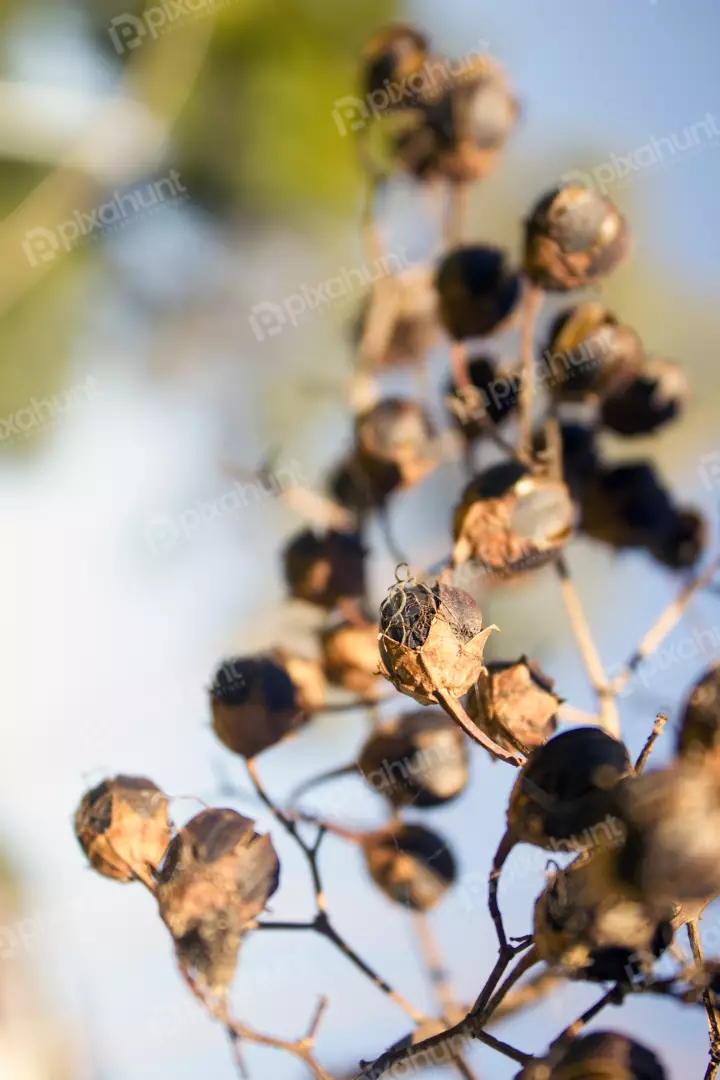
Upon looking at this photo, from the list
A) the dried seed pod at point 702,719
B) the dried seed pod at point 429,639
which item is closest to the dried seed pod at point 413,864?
the dried seed pod at point 429,639

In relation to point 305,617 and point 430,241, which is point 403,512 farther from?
point 430,241

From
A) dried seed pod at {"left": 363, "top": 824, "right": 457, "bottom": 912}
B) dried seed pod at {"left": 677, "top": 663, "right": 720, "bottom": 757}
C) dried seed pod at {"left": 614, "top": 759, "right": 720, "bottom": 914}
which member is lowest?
dried seed pod at {"left": 363, "top": 824, "right": 457, "bottom": 912}

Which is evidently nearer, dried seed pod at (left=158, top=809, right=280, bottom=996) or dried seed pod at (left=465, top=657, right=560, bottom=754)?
dried seed pod at (left=158, top=809, right=280, bottom=996)

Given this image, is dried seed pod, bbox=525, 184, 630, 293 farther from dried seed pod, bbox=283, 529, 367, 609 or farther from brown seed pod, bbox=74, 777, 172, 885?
brown seed pod, bbox=74, 777, 172, 885

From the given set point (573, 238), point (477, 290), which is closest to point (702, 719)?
point (573, 238)

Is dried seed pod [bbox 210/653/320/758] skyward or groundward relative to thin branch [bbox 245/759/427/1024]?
skyward

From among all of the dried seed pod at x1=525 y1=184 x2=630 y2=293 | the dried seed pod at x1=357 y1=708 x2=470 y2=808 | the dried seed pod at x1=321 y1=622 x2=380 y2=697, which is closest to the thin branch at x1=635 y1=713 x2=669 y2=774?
the dried seed pod at x1=357 y1=708 x2=470 y2=808

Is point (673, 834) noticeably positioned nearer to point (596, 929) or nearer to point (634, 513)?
point (596, 929)
